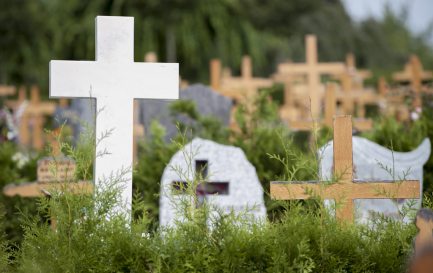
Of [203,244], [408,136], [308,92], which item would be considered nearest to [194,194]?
[203,244]

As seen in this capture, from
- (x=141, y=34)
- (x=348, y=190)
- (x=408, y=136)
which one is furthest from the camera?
(x=141, y=34)

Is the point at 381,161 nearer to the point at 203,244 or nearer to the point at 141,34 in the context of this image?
the point at 203,244

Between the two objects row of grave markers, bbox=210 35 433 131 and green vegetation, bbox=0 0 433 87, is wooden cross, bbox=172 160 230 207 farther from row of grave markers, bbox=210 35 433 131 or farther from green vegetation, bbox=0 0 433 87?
green vegetation, bbox=0 0 433 87

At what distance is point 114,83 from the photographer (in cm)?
539

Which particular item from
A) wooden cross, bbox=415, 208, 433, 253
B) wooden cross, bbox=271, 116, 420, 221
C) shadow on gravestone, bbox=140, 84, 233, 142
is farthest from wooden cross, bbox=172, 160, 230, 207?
shadow on gravestone, bbox=140, 84, 233, 142

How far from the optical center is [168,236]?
4.41 metres

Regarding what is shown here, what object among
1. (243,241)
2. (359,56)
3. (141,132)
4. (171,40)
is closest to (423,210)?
(243,241)

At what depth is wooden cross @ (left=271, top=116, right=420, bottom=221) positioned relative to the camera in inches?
181

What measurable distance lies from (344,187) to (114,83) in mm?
1398

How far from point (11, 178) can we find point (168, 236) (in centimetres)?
348

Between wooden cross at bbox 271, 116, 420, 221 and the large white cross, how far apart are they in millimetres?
966

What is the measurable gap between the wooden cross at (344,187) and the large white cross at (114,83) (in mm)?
966

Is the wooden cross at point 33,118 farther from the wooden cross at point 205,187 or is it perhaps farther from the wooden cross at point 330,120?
the wooden cross at point 205,187

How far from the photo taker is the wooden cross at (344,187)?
459 centimetres
